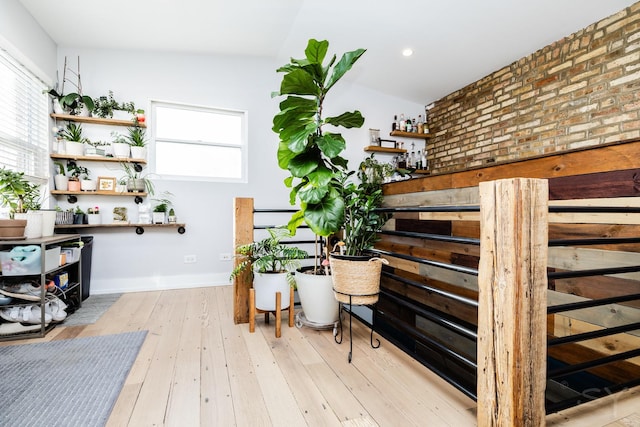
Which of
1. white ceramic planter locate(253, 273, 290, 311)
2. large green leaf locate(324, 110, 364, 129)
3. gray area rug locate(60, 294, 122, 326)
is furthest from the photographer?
gray area rug locate(60, 294, 122, 326)

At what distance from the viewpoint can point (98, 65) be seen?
3.21 m

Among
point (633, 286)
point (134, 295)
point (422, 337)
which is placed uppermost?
point (633, 286)

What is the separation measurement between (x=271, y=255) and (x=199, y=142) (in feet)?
7.23

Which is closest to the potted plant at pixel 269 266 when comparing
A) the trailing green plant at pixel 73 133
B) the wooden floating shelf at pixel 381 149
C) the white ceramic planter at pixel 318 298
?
the white ceramic planter at pixel 318 298

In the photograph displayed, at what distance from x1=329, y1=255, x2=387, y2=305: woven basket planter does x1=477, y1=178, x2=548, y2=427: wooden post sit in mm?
709

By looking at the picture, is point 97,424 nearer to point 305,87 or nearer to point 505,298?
point 505,298

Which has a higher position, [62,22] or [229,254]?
[62,22]

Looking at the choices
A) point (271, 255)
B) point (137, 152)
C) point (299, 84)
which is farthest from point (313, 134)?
point (137, 152)

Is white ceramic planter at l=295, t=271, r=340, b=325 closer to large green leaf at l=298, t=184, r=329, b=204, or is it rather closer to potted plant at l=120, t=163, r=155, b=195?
large green leaf at l=298, t=184, r=329, b=204

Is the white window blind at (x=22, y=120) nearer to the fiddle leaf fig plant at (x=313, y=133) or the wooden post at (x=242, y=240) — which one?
the wooden post at (x=242, y=240)

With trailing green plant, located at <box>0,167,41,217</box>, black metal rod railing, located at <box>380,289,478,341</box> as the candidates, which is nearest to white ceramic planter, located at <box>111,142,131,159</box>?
trailing green plant, located at <box>0,167,41,217</box>

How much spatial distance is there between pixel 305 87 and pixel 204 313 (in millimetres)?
1936

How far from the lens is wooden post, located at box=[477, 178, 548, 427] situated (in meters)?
0.88

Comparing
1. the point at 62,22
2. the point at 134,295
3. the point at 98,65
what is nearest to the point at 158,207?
the point at 134,295
